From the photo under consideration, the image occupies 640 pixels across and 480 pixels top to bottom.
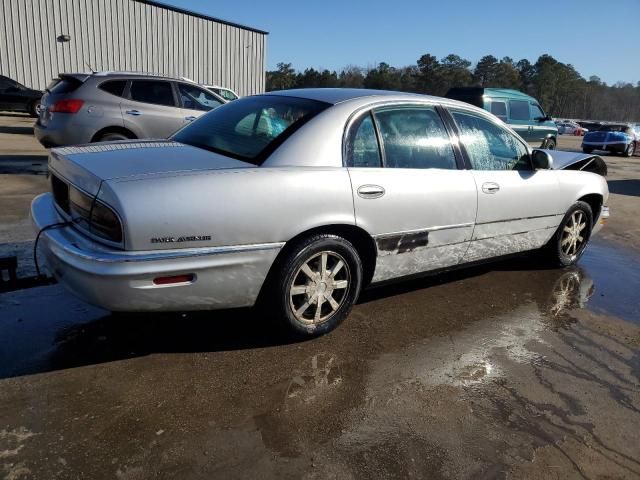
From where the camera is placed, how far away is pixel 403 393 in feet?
9.31

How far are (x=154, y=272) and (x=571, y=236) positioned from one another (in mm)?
4070

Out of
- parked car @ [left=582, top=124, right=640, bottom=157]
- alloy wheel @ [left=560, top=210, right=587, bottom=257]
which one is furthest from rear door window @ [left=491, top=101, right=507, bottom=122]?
alloy wheel @ [left=560, top=210, right=587, bottom=257]

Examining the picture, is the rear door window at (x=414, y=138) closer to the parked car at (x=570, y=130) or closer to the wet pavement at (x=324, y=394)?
the wet pavement at (x=324, y=394)

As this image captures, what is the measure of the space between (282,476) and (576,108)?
115 meters

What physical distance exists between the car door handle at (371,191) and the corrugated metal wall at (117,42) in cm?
2168

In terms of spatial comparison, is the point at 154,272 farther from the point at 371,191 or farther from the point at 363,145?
the point at 363,145

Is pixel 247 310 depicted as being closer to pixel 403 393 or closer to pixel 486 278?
pixel 403 393

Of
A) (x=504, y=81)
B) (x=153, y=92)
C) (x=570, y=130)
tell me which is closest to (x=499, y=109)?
(x=153, y=92)

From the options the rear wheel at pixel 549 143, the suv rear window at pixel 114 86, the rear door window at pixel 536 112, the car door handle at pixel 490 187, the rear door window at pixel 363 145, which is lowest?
the rear wheel at pixel 549 143

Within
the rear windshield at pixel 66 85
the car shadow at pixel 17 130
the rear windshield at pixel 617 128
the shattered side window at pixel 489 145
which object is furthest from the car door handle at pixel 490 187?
the rear windshield at pixel 617 128

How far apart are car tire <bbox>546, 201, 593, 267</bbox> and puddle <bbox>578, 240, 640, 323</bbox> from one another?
267 mm

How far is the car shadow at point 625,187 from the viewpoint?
431 inches

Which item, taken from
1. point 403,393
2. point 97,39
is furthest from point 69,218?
point 97,39

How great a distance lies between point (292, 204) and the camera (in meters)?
2.98
